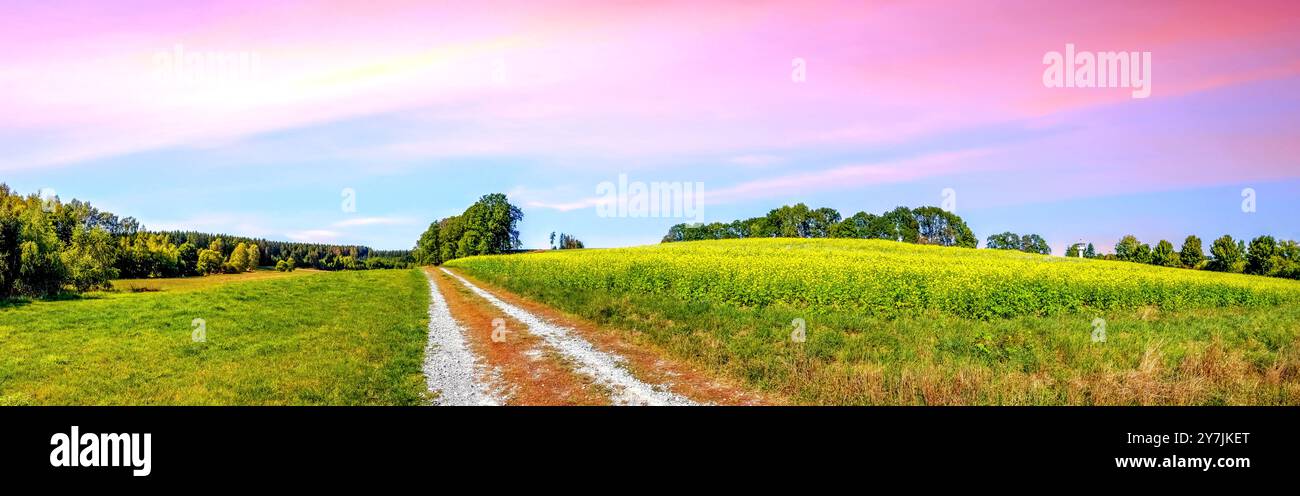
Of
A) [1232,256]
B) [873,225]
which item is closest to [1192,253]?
[1232,256]

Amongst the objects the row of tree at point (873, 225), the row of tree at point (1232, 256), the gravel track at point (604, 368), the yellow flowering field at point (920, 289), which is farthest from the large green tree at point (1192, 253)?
the gravel track at point (604, 368)

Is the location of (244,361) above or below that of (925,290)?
below

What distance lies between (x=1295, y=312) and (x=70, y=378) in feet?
131

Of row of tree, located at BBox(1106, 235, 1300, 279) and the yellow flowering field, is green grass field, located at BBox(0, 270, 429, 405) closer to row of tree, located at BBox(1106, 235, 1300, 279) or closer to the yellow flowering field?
the yellow flowering field

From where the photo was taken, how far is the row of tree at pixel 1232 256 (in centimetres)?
6656

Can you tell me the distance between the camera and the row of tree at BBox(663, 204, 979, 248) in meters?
117

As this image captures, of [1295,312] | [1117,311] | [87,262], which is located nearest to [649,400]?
[1117,311]

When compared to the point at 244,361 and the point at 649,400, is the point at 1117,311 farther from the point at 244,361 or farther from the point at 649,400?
the point at 244,361

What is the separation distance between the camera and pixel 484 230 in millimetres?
103312

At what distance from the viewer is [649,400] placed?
8.97 meters

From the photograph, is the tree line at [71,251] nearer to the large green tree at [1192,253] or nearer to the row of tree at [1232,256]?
the row of tree at [1232,256]

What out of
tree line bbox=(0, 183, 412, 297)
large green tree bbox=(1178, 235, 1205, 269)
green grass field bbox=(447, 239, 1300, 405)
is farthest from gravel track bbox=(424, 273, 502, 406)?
large green tree bbox=(1178, 235, 1205, 269)

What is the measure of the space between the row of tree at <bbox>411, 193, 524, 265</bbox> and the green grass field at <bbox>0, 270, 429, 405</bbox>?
3113 inches

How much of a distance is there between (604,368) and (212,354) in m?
10.8
